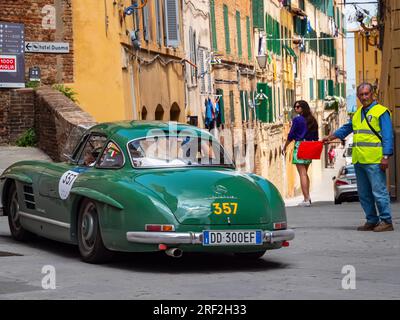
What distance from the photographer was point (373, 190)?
14414mm

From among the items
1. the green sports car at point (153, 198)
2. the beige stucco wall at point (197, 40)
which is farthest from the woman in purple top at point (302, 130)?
the beige stucco wall at point (197, 40)

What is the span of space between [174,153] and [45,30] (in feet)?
54.0

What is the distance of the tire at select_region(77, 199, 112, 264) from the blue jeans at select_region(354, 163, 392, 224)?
397 centimetres

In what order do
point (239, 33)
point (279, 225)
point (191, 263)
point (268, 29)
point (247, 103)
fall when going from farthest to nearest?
1. point (268, 29)
2. point (247, 103)
3. point (239, 33)
4. point (191, 263)
5. point (279, 225)

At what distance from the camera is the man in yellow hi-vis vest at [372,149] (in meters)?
14.3

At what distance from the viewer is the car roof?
1221 centimetres

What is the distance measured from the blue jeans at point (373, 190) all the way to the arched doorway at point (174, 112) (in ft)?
70.8

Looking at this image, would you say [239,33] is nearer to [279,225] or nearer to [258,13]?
[258,13]

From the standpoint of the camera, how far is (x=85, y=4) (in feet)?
93.2

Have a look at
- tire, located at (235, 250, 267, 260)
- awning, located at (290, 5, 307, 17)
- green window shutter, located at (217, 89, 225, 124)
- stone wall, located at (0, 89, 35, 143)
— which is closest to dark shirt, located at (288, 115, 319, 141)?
stone wall, located at (0, 89, 35, 143)

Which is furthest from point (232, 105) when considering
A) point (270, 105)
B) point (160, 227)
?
point (160, 227)
